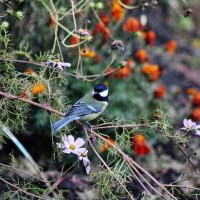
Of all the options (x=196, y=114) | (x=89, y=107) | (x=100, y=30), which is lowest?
(x=196, y=114)

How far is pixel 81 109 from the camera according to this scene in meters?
2.47

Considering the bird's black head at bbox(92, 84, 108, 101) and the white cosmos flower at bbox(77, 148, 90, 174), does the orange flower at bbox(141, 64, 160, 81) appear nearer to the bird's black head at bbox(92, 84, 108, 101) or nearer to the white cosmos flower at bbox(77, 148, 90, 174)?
the bird's black head at bbox(92, 84, 108, 101)

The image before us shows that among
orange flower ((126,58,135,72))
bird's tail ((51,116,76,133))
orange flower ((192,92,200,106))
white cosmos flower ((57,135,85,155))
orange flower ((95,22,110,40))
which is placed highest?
bird's tail ((51,116,76,133))

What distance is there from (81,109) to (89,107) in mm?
114

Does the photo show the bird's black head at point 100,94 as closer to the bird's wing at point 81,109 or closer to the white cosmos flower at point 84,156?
the bird's wing at point 81,109

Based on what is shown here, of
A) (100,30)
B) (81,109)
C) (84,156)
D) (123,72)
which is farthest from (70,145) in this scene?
(100,30)

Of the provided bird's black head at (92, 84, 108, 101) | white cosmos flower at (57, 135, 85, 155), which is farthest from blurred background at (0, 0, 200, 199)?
white cosmos flower at (57, 135, 85, 155)

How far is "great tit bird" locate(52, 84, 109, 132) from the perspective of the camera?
2.35 metres

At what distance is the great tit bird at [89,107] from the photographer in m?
2.35

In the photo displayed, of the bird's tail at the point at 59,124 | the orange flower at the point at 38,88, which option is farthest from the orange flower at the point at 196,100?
the bird's tail at the point at 59,124

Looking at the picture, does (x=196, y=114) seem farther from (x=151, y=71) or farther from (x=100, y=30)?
(x=100, y=30)

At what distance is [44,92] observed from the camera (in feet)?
7.70

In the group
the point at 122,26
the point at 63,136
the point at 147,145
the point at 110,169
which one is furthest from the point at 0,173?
the point at 122,26

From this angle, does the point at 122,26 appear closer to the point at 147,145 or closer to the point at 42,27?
the point at 42,27
